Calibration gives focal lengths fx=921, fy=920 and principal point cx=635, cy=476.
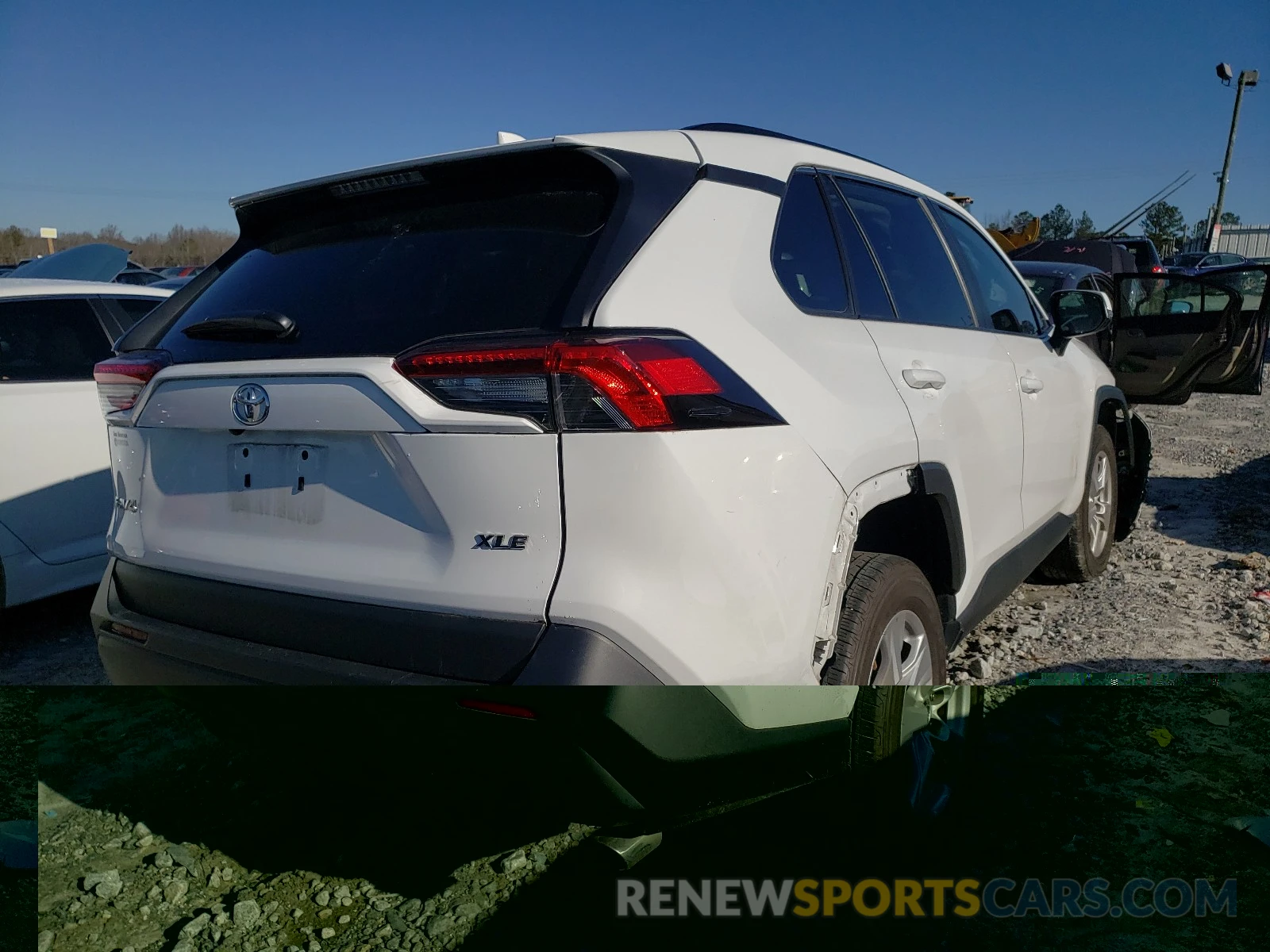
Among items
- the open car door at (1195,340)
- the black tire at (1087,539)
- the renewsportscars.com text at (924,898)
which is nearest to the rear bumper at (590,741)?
the renewsportscars.com text at (924,898)

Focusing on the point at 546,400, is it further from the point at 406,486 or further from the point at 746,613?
the point at 746,613

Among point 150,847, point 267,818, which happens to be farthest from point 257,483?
point 150,847

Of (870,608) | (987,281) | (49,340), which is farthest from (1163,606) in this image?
(49,340)

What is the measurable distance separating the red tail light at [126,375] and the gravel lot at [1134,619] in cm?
168

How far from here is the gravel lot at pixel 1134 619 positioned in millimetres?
3449

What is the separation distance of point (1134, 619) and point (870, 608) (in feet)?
8.04

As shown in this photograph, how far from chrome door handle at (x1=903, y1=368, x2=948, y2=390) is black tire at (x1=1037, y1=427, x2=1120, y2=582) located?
70.8 inches

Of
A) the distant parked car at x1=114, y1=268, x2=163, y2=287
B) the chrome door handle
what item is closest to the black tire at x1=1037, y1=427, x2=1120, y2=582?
the chrome door handle

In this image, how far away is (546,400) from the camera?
4.91 feet

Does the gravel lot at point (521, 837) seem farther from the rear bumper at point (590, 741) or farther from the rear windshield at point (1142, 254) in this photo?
the rear windshield at point (1142, 254)

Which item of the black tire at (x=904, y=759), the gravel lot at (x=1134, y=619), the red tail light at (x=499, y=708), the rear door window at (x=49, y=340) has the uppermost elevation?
the rear door window at (x=49, y=340)

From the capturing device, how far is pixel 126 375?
206 cm

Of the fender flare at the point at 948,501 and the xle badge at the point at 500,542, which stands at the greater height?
the xle badge at the point at 500,542

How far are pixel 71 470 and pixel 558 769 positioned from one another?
315 cm
